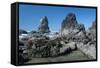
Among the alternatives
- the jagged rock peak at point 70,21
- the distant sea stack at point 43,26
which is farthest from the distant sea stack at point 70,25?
the distant sea stack at point 43,26

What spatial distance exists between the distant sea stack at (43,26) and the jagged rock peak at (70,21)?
0.23 metres

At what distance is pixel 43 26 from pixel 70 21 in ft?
1.24

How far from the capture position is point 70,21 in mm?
3320

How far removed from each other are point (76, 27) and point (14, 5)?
0.87 meters

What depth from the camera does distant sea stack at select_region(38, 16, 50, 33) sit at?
316 centimetres

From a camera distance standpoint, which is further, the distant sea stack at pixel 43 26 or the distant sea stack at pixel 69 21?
the distant sea stack at pixel 69 21

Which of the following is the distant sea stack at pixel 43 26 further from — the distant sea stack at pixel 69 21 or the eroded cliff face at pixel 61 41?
the distant sea stack at pixel 69 21

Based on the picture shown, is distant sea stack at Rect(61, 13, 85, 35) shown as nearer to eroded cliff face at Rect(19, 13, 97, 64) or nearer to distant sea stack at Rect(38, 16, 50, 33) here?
eroded cliff face at Rect(19, 13, 97, 64)

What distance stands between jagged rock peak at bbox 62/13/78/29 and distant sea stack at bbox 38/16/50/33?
0.76ft

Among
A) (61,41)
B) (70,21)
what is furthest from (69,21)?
(61,41)

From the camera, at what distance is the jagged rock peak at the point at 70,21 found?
10.8 ft

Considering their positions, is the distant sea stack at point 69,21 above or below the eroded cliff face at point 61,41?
above

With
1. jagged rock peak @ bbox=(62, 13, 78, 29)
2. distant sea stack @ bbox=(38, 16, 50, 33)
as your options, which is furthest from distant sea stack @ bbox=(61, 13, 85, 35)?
distant sea stack @ bbox=(38, 16, 50, 33)
